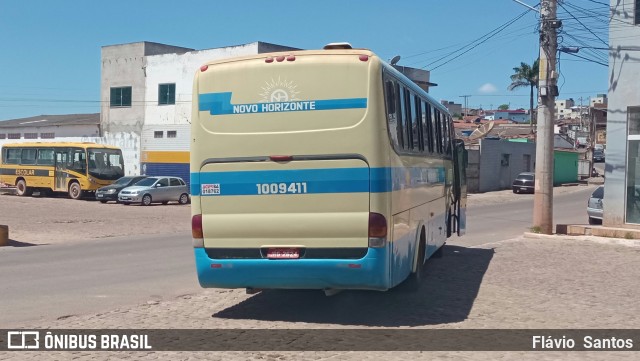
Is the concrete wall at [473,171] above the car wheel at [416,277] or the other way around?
above

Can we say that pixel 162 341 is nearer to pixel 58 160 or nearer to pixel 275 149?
pixel 275 149

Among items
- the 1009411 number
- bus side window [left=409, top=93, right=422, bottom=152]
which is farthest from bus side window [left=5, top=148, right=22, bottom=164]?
the 1009411 number

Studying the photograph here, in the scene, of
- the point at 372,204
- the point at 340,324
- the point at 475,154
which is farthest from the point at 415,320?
the point at 475,154

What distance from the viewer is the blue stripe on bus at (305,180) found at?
810 cm

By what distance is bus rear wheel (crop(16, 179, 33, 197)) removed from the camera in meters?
41.2

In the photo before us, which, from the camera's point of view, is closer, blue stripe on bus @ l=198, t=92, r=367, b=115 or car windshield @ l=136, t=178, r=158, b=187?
blue stripe on bus @ l=198, t=92, r=367, b=115

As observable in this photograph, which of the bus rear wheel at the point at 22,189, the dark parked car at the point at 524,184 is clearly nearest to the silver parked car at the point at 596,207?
the dark parked car at the point at 524,184

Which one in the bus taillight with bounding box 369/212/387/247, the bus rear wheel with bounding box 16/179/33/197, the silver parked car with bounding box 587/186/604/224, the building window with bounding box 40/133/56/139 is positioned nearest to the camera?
the bus taillight with bounding box 369/212/387/247

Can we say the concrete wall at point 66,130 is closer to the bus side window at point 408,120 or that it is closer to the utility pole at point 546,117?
the utility pole at point 546,117

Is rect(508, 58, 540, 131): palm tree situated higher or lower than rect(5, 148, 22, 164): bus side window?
higher

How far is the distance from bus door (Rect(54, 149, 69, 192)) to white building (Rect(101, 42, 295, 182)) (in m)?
7.82

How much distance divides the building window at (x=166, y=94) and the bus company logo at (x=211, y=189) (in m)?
38.3

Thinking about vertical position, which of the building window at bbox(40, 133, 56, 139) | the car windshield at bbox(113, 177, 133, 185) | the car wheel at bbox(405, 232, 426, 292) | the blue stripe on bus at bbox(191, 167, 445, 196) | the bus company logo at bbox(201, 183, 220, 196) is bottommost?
the car wheel at bbox(405, 232, 426, 292)

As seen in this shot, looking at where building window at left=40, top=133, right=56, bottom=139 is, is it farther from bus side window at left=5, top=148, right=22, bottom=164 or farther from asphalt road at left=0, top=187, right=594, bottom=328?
asphalt road at left=0, top=187, right=594, bottom=328
